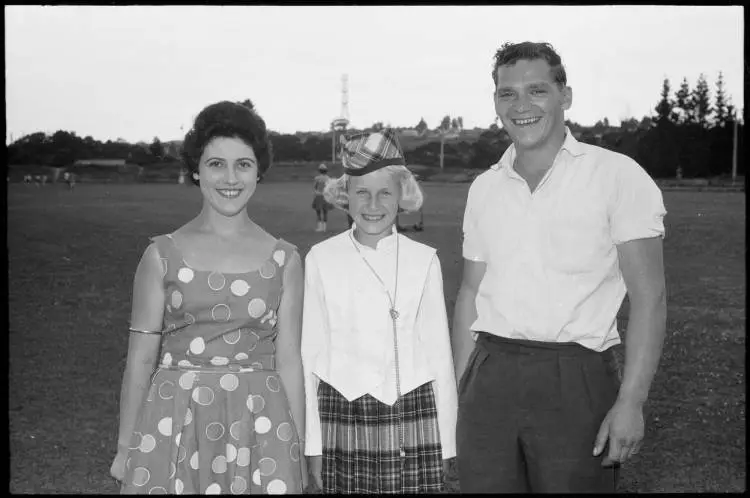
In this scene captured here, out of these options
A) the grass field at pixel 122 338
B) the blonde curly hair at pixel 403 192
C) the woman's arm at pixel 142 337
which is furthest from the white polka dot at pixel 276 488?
the grass field at pixel 122 338

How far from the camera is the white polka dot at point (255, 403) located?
276 cm

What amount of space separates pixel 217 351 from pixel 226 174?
1.84ft

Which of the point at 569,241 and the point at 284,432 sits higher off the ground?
the point at 569,241

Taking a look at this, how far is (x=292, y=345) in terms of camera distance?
284 centimetres

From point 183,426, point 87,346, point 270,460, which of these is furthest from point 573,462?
point 87,346

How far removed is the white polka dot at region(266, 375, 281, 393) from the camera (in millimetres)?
2793

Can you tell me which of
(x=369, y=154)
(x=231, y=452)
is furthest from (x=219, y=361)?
(x=369, y=154)

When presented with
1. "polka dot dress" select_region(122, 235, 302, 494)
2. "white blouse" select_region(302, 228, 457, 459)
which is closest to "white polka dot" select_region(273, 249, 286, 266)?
"polka dot dress" select_region(122, 235, 302, 494)

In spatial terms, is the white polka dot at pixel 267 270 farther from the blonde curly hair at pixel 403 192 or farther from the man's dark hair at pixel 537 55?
the man's dark hair at pixel 537 55

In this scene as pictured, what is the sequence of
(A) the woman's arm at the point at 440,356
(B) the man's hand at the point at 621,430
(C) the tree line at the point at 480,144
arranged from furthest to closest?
(C) the tree line at the point at 480,144 → (A) the woman's arm at the point at 440,356 → (B) the man's hand at the point at 621,430

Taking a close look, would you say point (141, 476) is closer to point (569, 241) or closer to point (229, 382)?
point (229, 382)

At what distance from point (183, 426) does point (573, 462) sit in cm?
122

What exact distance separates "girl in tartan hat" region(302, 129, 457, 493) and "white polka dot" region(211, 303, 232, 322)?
276mm

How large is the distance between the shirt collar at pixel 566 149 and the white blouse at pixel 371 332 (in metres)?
0.39
